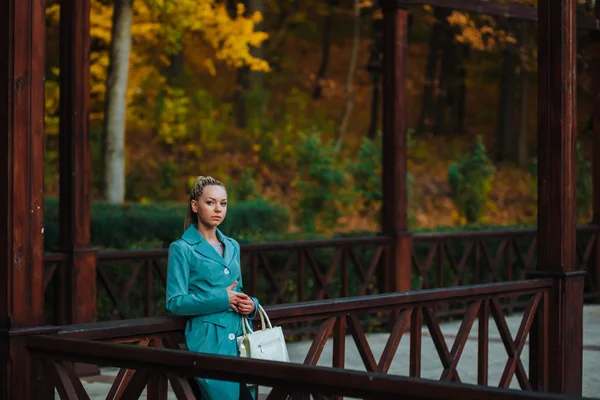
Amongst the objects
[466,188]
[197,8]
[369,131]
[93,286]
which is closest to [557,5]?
[93,286]

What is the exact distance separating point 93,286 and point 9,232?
4550mm

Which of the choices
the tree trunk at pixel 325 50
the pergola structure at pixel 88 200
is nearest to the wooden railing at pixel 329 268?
the pergola structure at pixel 88 200

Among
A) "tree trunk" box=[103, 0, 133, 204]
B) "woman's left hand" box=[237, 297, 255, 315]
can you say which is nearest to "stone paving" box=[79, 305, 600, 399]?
"woman's left hand" box=[237, 297, 255, 315]

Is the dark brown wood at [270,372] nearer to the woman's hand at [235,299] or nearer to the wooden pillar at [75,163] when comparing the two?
the woman's hand at [235,299]

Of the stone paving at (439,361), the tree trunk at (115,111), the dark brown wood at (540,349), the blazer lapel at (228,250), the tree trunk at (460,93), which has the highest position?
the tree trunk at (460,93)

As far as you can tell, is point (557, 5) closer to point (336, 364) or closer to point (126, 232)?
point (336, 364)

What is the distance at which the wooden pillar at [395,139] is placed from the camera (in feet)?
40.2

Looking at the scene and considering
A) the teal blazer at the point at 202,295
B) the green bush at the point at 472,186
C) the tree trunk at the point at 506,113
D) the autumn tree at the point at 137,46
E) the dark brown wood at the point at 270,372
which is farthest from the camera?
the tree trunk at the point at 506,113

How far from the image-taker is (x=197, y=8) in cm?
1947

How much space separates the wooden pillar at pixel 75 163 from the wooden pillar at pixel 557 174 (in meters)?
3.45

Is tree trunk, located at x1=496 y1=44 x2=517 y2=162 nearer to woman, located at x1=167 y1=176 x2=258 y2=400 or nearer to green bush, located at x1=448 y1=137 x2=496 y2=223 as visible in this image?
green bush, located at x1=448 y1=137 x2=496 y2=223

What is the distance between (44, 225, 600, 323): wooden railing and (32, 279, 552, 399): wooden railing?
11.8 feet

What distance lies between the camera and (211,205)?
5723 millimetres

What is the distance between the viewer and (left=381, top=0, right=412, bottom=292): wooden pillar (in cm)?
1226
